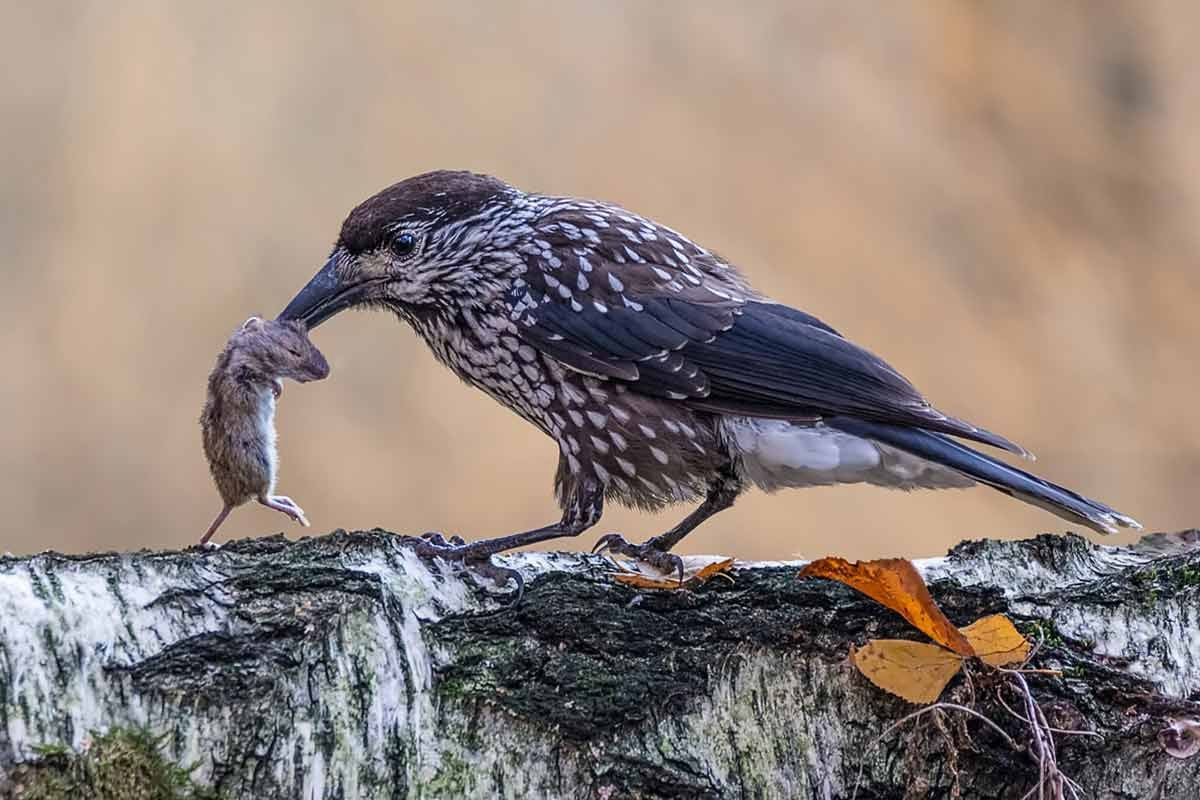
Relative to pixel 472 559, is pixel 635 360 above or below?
above

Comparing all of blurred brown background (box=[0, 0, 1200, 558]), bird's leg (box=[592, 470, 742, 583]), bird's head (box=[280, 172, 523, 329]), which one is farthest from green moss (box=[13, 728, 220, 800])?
blurred brown background (box=[0, 0, 1200, 558])

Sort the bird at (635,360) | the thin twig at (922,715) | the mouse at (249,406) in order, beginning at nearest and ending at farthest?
1. the thin twig at (922,715)
2. the bird at (635,360)
3. the mouse at (249,406)

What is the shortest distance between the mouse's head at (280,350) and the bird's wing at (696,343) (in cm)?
45

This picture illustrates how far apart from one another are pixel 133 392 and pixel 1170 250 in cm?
388

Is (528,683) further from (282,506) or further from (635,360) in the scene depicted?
(282,506)

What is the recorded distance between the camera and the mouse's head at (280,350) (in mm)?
2973

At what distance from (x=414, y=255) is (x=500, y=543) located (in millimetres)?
879

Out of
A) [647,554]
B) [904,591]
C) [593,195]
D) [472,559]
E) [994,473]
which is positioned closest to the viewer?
[904,591]

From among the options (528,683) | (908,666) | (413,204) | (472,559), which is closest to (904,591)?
(908,666)

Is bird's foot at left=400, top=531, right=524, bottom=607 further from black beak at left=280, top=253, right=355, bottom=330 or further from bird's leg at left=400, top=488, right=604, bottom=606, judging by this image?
black beak at left=280, top=253, right=355, bottom=330

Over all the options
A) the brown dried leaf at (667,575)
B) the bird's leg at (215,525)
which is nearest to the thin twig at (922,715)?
the brown dried leaf at (667,575)

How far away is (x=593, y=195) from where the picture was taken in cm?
516

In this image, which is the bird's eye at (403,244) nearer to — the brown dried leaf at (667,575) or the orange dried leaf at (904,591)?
the brown dried leaf at (667,575)

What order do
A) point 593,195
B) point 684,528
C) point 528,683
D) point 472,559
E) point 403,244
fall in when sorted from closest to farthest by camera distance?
point 528,683 → point 472,559 → point 684,528 → point 403,244 → point 593,195
